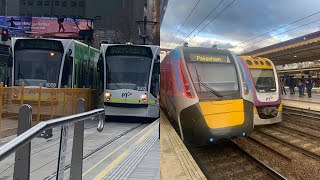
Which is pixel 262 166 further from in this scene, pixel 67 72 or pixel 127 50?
pixel 127 50

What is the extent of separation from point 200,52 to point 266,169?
53 cm

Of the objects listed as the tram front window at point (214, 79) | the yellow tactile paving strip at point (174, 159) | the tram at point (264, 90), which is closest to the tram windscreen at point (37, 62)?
the yellow tactile paving strip at point (174, 159)

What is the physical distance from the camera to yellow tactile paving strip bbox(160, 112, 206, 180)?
3.59 ft

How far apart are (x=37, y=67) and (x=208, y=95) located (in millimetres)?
1877

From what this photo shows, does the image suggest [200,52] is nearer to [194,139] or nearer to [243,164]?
[194,139]

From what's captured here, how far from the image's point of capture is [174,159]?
3.67 feet

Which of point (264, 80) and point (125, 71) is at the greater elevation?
point (125, 71)

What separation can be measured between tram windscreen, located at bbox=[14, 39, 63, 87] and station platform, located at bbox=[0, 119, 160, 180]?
1.54 ft

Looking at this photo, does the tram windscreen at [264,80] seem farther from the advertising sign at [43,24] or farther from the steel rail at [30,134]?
the advertising sign at [43,24]

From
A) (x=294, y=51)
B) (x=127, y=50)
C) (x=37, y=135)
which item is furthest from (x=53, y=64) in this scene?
(x=294, y=51)

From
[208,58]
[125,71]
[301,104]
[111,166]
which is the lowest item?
[111,166]

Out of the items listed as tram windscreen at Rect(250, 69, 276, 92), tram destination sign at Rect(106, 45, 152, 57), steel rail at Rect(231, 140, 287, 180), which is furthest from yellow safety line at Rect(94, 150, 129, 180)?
tram windscreen at Rect(250, 69, 276, 92)

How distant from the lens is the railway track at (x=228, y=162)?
3.88ft

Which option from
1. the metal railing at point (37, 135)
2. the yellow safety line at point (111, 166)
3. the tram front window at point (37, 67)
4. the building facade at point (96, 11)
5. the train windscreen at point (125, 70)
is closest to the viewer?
the metal railing at point (37, 135)
